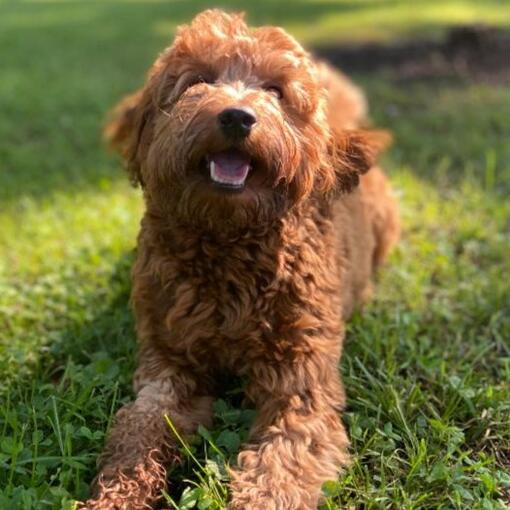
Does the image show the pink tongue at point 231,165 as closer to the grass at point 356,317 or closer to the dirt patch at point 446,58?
the grass at point 356,317

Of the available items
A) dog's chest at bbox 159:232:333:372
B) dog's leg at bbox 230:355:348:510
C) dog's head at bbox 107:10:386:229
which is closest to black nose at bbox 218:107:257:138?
dog's head at bbox 107:10:386:229

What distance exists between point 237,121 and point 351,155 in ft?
2.76

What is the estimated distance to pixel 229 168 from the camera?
293cm

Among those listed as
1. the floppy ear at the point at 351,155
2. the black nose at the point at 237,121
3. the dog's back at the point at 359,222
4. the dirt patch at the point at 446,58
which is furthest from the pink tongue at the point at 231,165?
the dirt patch at the point at 446,58

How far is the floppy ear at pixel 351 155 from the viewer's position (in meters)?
3.35

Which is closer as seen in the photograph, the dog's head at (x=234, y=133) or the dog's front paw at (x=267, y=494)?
the dog's front paw at (x=267, y=494)

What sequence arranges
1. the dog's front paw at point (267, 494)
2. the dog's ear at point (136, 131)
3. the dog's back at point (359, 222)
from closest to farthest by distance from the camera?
1. the dog's front paw at point (267, 494)
2. the dog's ear at point (136, 131)
3. the dog's back at point (359, 222)

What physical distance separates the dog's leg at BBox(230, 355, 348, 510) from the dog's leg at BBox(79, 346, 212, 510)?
286 mm

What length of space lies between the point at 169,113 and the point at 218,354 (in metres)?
1.05

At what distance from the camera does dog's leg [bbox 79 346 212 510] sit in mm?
2695

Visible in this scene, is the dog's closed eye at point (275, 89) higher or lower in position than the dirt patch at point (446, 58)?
lower

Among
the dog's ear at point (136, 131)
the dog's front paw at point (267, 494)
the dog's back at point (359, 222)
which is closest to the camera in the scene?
the dog's front paw at point (267, 494)

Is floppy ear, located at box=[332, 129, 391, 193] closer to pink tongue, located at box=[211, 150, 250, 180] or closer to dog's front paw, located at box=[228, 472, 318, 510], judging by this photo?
pink tongue, located at box=[211, 150, 250, 180]

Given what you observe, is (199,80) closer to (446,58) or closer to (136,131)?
(136,131)
